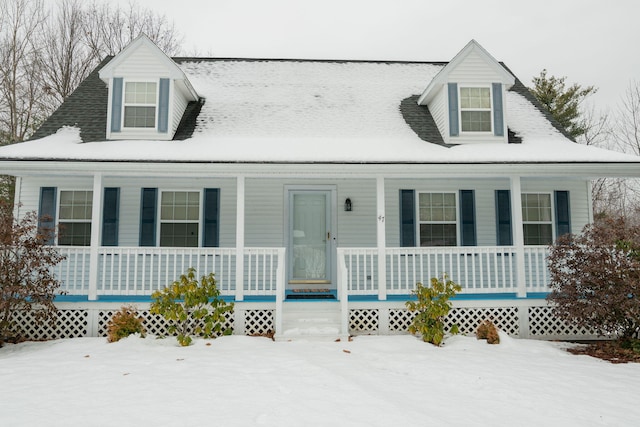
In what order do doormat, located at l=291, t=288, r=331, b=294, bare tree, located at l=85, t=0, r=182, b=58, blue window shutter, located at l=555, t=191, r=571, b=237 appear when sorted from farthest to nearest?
bare tree, located at l=85, t=0, r=182, b=58, blue window shutter, located at l=555, t=191, r=571, b=237, doormat, located at l=291, t=288, r=331, b=294

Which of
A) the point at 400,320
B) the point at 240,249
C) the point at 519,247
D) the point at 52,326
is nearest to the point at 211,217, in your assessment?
the point at 240,249

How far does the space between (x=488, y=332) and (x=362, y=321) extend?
87.5 inches

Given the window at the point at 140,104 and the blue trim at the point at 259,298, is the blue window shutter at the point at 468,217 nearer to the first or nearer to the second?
the blue trim at the point at 259,298

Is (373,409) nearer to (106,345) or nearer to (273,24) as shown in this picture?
(106,345)

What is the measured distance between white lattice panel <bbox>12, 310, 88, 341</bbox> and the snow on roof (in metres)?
2.90

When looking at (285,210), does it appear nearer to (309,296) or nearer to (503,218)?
(309,296)

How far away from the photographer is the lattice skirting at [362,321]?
25.9ft

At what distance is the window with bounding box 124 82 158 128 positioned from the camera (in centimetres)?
959

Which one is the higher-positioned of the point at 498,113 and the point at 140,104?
the point at 140,104

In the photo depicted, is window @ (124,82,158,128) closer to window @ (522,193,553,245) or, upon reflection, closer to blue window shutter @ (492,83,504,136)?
blue window shutter @ (492,83,504,136)

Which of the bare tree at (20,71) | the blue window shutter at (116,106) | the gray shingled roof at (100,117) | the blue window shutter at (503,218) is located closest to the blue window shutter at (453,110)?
the gray shingled roof at (100,117)

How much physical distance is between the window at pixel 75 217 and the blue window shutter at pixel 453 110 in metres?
8.32

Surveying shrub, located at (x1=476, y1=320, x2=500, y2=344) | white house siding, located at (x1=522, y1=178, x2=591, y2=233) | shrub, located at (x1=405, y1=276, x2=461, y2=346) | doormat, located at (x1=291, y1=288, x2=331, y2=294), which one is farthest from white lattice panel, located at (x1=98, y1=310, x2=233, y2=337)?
white house siding, located at (x1=522, y1=178, x2=591, y2=233)

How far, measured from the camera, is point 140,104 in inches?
379
